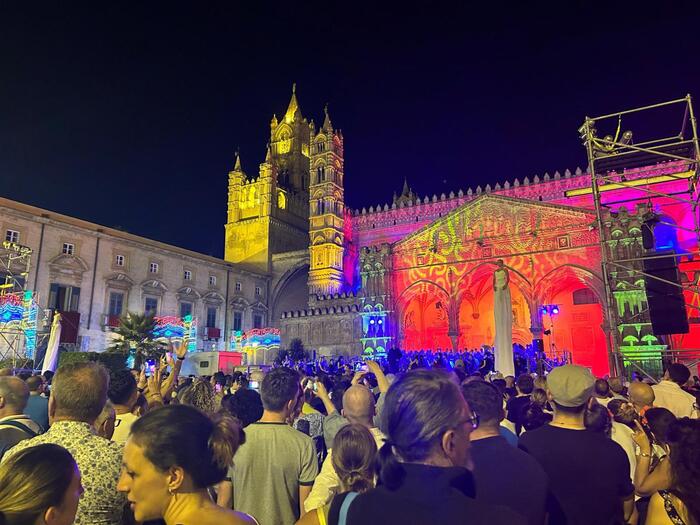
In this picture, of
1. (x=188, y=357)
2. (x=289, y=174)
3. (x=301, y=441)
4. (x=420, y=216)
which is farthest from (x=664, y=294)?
(x=289, y=174)

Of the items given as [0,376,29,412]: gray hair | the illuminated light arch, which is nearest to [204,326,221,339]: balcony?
the illuminated light arch

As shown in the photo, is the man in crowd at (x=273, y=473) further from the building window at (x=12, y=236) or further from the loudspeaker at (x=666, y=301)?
the building window at (x=12, y=236)

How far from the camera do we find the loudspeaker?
11.9 metres

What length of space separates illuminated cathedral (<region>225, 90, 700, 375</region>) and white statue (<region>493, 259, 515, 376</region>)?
14601 millimetres

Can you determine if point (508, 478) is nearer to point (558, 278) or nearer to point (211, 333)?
point (558, 278)

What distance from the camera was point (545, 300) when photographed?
30.7m

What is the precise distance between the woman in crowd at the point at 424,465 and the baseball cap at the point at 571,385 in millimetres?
1481

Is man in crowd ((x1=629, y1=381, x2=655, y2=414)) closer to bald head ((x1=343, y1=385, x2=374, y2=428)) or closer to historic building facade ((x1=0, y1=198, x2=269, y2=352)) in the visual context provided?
bald head ((x1=343, y1=385, x2=374, y2=428))

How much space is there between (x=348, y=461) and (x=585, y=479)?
1550mm

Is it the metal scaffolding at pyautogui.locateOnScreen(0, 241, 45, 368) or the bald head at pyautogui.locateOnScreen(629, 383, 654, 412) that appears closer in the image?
the bald head at pyautogui.locateOnScreen(629, 383, 654, 412)

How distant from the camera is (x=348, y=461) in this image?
2.62 metres

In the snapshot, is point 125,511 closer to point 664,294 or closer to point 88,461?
point 88,461

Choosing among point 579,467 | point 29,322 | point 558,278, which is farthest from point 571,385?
point 558,278

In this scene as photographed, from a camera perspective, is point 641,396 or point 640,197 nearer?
point 641,396
